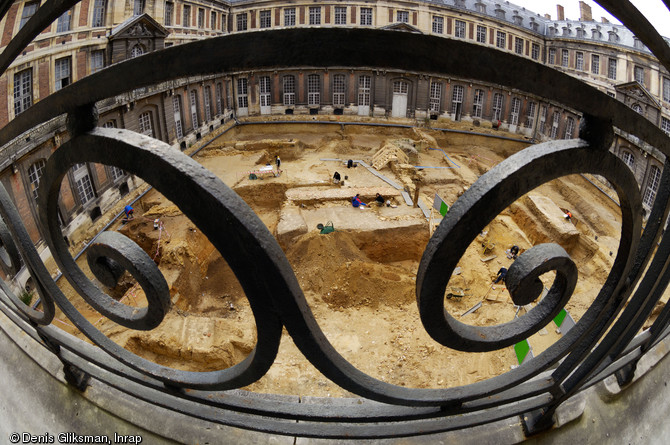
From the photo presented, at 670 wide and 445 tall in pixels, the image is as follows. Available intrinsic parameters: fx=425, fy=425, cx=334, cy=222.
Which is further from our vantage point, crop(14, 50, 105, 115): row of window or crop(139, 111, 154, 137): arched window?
crop(139, 111, 154, 137): arched window

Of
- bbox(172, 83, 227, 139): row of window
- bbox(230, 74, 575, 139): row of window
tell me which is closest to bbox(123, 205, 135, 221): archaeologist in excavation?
bbox(172, 83, 227, 139): row of window

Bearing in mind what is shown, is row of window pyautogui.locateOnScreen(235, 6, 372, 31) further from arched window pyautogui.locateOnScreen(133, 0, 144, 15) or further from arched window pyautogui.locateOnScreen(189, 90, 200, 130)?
arched window pyautogui.locateOnScreen(133, 0, 144, 15)

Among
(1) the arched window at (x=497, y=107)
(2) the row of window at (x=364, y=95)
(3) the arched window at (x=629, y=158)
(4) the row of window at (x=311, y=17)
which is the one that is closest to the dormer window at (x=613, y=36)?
(2) the row of window at (x=364, y=95)

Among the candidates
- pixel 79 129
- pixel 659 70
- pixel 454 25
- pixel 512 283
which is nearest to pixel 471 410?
pixel 512 283

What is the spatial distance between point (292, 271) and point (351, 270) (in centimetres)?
1265

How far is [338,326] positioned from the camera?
41.4 feet

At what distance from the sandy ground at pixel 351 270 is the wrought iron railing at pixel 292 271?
29.5 ft

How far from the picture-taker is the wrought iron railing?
3.76 feet

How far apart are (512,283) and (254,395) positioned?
116 cm

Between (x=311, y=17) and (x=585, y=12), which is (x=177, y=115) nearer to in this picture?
(x=311, y=17)

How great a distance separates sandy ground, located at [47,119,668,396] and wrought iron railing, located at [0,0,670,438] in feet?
29.5

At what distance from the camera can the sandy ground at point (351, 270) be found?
35.2 feet

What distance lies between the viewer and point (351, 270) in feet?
45.3

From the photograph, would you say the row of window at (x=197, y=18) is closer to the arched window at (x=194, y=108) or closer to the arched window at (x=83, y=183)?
the arched window at (x=194, y=108)
